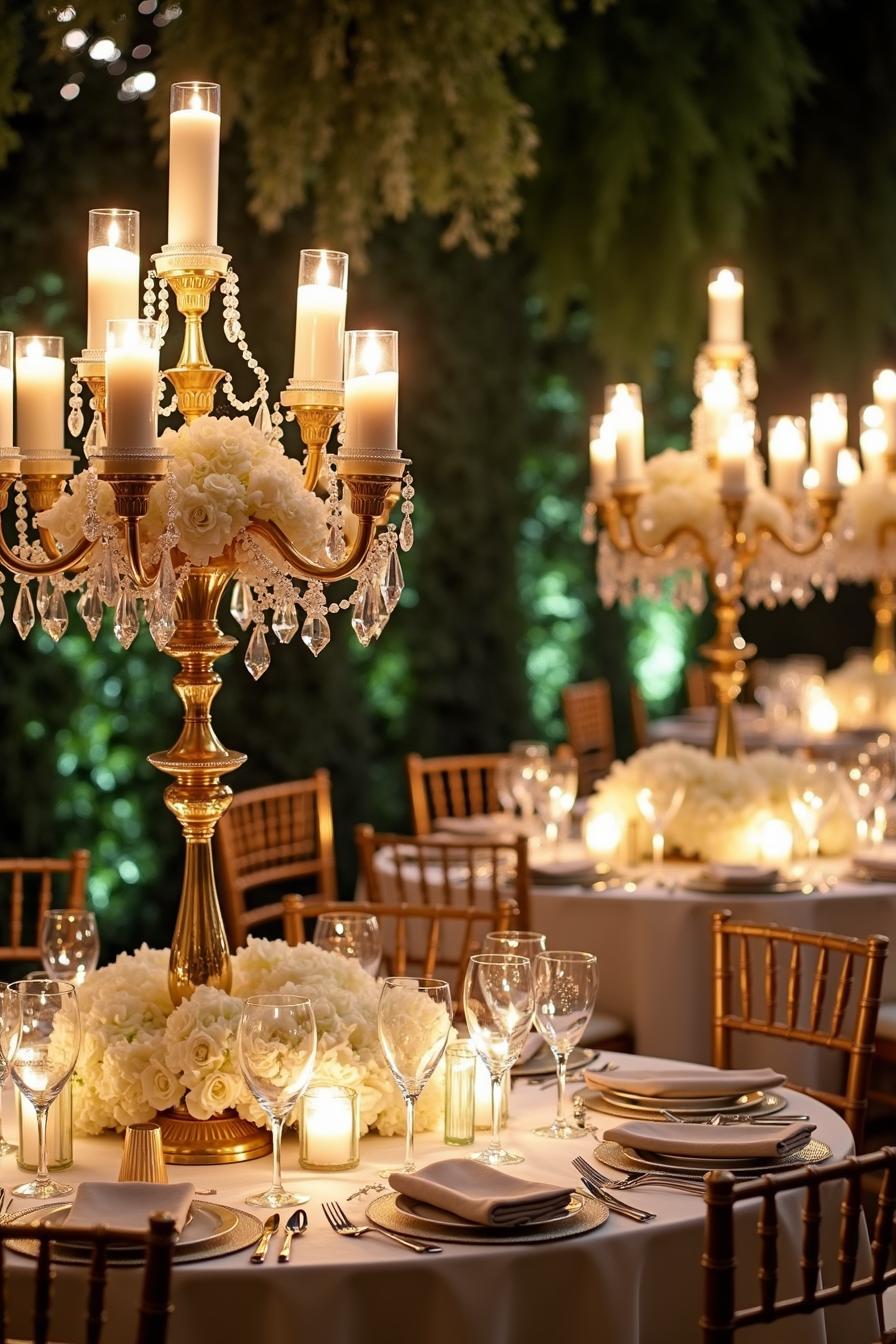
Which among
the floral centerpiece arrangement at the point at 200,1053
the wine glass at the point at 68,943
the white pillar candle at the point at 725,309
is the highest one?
the white pillar candle at the point at 725,309

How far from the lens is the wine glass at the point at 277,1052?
2098 millimetres

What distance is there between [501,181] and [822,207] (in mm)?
3571

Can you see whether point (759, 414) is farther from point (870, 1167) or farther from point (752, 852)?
point (870, 1167)

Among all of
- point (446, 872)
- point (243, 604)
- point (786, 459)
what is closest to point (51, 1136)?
point (243, 604)

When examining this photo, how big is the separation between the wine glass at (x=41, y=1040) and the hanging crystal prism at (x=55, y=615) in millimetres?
527

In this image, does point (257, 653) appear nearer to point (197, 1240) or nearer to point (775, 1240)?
point (197, 1240)

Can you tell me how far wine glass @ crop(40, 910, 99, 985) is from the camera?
2.87m

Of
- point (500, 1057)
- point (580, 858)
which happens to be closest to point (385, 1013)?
point (500, 1057)

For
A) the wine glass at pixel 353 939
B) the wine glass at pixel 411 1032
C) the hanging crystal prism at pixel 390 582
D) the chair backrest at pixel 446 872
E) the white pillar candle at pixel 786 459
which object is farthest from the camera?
the white pillar candle at pixel 786 459

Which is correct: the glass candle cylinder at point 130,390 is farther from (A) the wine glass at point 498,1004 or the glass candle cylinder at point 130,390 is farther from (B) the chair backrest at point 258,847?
(B) the chair backrest at point 258,847

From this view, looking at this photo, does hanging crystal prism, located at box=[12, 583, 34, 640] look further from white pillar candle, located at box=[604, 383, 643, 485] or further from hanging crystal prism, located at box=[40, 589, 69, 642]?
white pillar candle, located at box=[604, 383, 643, 485]

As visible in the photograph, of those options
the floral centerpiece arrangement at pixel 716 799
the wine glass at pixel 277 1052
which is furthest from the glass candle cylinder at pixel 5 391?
the floral centerpiece arrangement at pixel 716 799

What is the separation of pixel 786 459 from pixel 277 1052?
302 cm

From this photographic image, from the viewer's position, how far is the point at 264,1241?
6.73 ft
